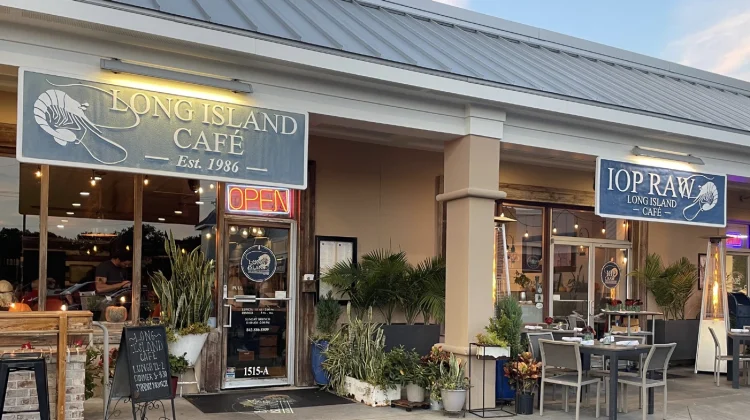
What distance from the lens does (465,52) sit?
9914 mm

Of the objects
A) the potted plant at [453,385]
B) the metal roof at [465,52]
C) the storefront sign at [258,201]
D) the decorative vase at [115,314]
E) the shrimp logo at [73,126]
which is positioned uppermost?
the metal roof at [465,52]

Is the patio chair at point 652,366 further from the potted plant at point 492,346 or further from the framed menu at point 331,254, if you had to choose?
the framed menu at point 331,254

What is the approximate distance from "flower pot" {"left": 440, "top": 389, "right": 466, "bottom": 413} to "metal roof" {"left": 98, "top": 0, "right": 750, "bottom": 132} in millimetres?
3716

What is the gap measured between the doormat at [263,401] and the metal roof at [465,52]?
14.1 feet

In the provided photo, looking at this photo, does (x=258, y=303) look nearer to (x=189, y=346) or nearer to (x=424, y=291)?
(x=189, y=346)

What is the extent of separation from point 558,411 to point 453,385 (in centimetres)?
157

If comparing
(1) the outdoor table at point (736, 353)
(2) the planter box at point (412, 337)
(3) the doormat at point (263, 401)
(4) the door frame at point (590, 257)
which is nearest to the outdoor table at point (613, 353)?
(2) the planter box at point (412, 337)

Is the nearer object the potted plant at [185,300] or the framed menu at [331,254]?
the potted plant at [185,300]

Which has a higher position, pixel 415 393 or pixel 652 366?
pixel 652 366

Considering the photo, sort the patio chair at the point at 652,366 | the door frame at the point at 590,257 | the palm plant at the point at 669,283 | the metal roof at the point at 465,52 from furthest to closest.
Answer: the palm plant at the point at 669,283 < the door frame at the point at 590,257 < the patio chair at the point at 652,366 < the metal roof at the point at 465,52

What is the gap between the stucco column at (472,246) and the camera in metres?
8.59

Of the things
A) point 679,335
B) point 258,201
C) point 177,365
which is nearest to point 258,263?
point 258,201

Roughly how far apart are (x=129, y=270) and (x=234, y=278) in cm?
144

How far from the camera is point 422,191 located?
37.7 ft
